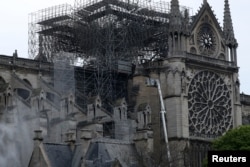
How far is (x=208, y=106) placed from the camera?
57.5 meters

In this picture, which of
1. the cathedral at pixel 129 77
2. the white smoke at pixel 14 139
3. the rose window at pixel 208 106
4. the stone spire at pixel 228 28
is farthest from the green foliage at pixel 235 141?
the stone spire at pixel 228 28

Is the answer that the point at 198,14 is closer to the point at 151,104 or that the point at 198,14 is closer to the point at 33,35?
the point at 151,104

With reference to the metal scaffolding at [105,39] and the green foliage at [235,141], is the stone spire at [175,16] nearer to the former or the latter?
the metal scaffolding at [105,39]

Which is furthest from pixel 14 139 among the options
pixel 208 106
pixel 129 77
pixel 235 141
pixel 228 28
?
pixel 228 28

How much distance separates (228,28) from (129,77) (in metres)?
10.5

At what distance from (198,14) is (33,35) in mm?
16762

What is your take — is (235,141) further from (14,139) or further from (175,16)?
(175,16)

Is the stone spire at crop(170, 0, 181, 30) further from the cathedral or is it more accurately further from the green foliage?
the green foliage

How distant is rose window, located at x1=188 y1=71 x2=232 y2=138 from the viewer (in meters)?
55.9

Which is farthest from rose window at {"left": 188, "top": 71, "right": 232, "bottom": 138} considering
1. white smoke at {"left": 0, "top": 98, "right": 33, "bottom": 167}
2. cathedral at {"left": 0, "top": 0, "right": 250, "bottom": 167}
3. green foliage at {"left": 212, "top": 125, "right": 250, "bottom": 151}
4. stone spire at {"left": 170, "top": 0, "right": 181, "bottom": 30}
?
white smoke at {"left": 0, "top": 98, "right": 33, "bottom": 167}

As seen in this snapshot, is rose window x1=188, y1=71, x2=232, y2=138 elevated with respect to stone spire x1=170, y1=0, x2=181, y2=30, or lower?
lower

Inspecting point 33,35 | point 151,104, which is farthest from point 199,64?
point 33,35

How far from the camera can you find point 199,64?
57.3 metres

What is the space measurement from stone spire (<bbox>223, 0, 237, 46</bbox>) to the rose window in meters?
4.01
